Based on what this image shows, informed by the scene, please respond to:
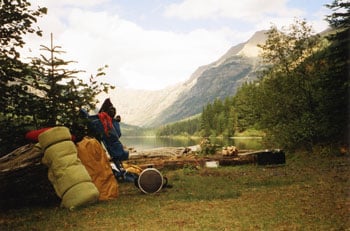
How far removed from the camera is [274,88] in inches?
1180

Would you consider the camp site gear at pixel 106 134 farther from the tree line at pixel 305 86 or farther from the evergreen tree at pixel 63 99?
the tree line at pixel 305 86

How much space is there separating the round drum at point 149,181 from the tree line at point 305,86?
55.6ft

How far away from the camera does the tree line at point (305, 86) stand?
83.7ft

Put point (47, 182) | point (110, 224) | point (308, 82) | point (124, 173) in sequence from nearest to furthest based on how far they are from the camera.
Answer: point (110, 224) < point (47, 182) < point (124, 173) < point (308, 82)

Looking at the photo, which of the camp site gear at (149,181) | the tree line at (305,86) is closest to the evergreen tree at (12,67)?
the camp site gear at (149,181)

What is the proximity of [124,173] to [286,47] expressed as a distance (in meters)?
21.7

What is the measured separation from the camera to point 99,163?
12.6 metres

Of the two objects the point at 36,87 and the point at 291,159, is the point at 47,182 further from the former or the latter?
the point at 291,159

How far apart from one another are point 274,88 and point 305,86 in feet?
8.16

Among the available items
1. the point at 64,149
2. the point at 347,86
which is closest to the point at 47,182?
the point at 64,149

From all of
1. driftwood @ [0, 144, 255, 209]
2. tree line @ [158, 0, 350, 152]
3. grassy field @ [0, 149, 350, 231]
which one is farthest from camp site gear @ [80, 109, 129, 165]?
tree line @ [158, 0, 350, 152]

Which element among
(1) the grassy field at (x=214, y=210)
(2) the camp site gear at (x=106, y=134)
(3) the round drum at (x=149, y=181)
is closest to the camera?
(1) the grassy field at (x=214, y=210)

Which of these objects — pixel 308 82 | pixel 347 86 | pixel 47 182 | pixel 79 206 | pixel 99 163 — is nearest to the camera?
pixel 79 206

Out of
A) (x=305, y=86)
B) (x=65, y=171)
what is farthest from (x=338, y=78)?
(x=65, y=171)
